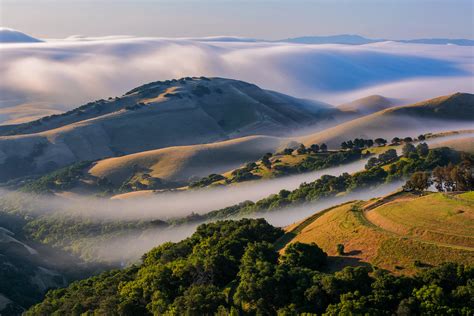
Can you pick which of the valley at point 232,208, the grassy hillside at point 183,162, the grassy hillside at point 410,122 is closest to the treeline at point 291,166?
the valley at point 232,208

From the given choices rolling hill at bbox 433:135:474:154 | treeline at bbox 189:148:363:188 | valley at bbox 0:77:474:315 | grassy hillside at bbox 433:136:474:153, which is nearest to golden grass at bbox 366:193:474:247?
valley at bbox 0:77:474:315

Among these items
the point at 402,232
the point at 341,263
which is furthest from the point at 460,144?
the point at 341,263

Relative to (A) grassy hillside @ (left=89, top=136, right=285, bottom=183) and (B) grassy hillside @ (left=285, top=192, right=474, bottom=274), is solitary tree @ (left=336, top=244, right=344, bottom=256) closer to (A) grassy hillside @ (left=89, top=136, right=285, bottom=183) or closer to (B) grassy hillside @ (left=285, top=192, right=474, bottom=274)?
(B) grassy hillside @ (left=285, top=192, right=474, bottom=274)

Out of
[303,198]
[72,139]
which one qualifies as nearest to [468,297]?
[303,198]

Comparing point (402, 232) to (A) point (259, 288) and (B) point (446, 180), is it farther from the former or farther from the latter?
(B) point (446, 180)

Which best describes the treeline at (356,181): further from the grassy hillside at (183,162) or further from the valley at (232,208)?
the grassy hillside at (183,162)

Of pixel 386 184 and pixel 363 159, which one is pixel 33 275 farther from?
pixel 363 159
